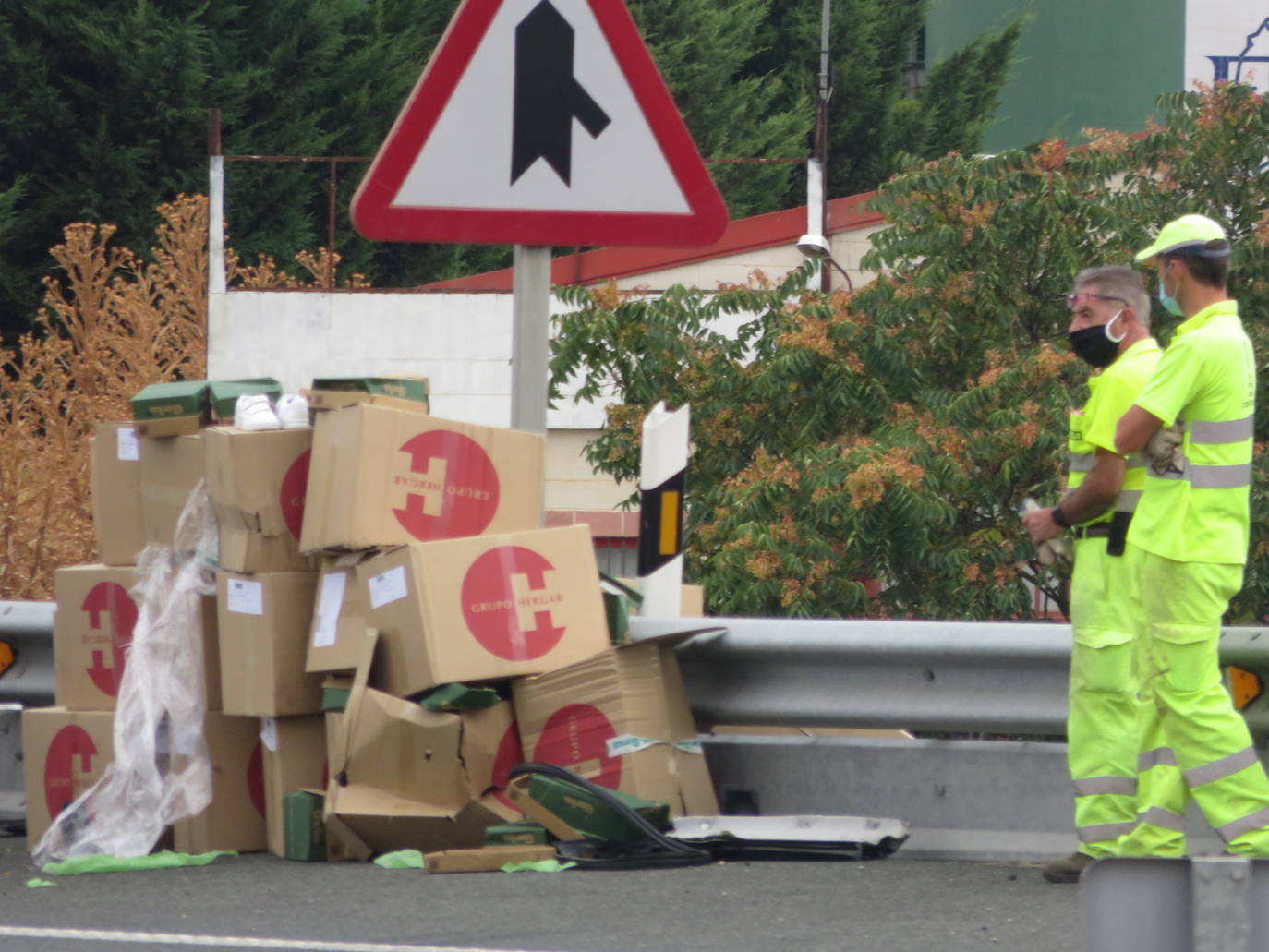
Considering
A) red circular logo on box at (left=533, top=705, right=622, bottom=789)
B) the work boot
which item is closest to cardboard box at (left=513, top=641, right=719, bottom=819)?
red circular logo on box at (left=533, top=705, right=622, bottom=789)

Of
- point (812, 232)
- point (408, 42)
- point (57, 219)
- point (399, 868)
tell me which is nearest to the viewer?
point (399, 868)

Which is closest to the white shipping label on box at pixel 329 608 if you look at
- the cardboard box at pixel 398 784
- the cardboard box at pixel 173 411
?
the cardboard box at pixel 398 784

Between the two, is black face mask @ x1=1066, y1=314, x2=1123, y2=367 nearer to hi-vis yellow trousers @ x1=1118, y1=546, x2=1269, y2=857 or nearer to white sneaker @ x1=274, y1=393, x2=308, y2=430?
hi-vis yellow trousers @ x1=1118, y1=546, x2=1269, y2=857

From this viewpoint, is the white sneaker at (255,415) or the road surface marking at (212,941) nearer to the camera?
the road surface marking at (212,941)

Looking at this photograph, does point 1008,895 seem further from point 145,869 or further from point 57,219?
A: point 57,219

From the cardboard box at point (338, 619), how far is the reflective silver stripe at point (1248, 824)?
7.06ft

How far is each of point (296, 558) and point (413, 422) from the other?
498 millimetres

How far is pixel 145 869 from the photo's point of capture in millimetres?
5070

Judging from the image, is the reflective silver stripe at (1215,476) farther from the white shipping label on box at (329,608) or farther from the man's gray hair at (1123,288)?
the white shipping label on box at (329,608)

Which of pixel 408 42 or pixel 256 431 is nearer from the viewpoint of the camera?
pixel 256 431

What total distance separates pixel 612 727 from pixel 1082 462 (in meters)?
1.36

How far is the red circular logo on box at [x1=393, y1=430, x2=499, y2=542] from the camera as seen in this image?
536 cm

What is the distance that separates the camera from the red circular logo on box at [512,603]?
5.21m

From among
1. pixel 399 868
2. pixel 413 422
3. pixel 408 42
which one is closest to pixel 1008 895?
pixel 399 868
